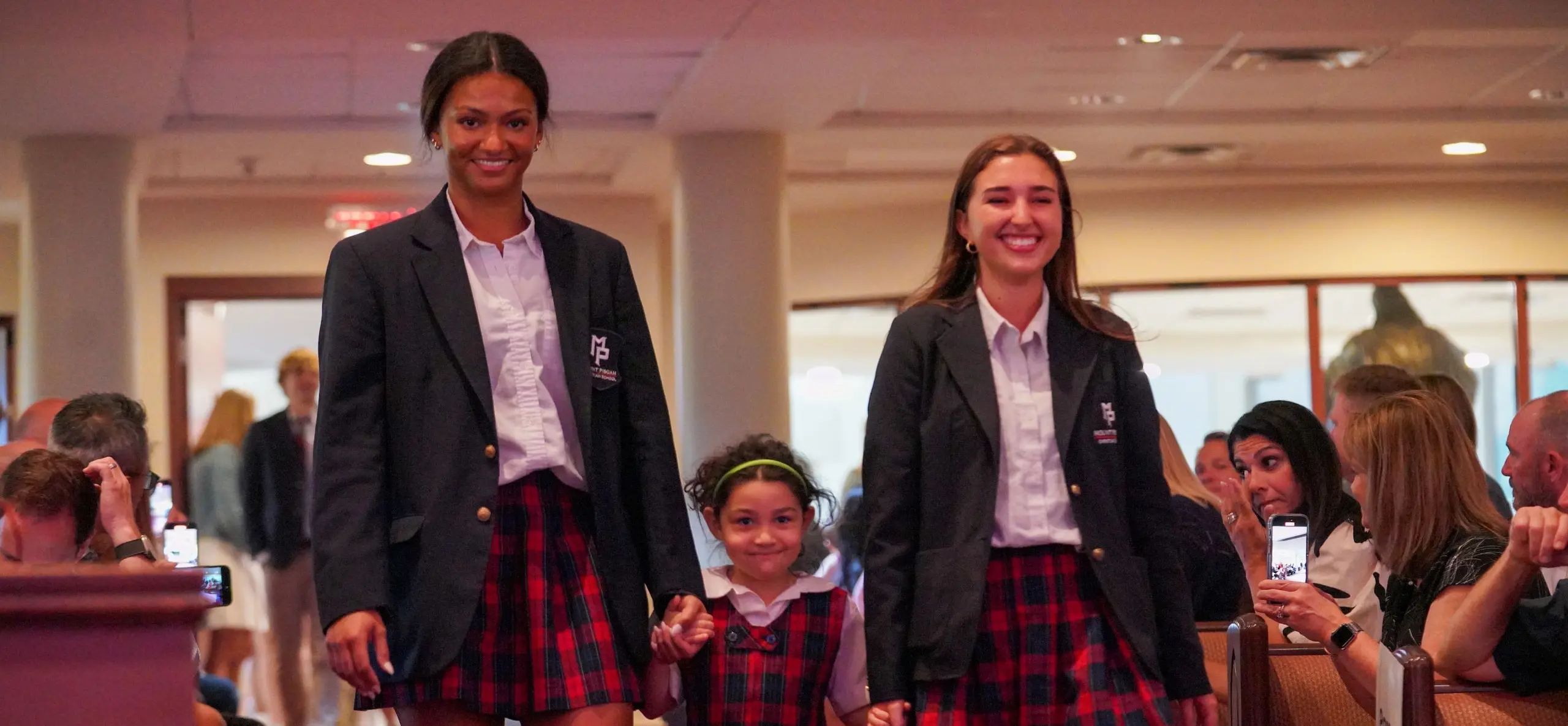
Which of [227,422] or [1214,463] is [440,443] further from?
[227,422]

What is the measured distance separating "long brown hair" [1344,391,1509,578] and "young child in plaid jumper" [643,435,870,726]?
36.3 inches

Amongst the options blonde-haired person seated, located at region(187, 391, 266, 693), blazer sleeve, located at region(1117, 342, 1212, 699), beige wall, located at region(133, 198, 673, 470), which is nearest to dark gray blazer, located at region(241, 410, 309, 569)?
blonde-haired person seated, located at region(187, 391, 266, 693)

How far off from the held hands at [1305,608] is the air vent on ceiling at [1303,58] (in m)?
3.83

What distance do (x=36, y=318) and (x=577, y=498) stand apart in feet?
17.4

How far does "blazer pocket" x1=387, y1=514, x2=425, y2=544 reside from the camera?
6.68 feet

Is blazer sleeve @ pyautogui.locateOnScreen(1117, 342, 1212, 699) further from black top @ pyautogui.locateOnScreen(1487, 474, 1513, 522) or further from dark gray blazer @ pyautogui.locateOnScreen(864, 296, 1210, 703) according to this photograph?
black top @ pyautogui.locateOnScreen(1487, 474, 1513, 522)

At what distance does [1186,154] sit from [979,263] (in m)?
5.98

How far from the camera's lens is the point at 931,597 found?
2244 millimetres

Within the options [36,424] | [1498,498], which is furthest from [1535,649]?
[36,424]

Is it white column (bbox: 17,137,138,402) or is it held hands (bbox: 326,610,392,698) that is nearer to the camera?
held hands (bbox: 326,610,392,698)

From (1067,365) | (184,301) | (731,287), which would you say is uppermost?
(184,301)

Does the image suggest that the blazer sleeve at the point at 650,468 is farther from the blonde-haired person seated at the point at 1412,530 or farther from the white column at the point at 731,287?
the white column at the point at 731,287

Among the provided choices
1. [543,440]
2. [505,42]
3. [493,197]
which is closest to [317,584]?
[543,440]

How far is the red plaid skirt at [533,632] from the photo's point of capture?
2.04m
